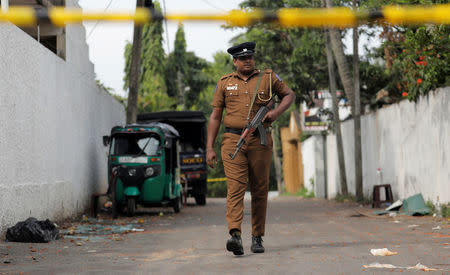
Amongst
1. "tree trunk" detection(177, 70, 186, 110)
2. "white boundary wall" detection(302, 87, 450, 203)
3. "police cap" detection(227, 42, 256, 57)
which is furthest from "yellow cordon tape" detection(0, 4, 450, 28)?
"tree trunk" detection(177, 70, 186, 110)

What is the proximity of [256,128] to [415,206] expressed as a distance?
757cm

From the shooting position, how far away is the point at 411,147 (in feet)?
53.7

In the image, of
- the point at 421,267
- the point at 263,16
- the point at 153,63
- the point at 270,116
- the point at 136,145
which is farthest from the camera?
the point at 153,63

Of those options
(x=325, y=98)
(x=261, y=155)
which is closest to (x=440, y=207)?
(x=261, y=155)

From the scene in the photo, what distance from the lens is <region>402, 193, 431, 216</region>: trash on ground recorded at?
14.2 m

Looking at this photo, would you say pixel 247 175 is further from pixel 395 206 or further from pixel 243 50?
pixel 395 206

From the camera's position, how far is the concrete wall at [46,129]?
11047 mm

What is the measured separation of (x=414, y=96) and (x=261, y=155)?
7.93 meters

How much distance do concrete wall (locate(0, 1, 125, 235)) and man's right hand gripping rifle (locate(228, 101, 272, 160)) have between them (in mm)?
4177

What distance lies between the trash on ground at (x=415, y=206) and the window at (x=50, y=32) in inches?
320

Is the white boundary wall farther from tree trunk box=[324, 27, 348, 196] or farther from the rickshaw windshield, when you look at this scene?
the rickshaw windshield

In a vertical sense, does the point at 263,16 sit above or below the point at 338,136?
above

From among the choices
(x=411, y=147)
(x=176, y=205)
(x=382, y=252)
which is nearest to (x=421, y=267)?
(x=382, y=252)

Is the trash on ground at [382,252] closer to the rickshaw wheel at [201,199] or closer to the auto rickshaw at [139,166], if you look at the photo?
the auto rickshaw at [139,166]
